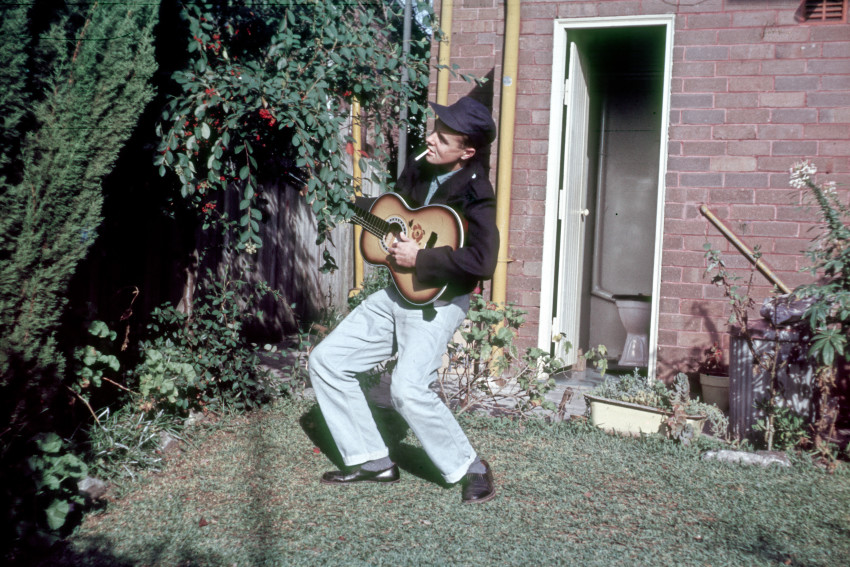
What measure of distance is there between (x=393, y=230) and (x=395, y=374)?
644 millimetres

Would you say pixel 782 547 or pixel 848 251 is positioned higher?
pixel 848 251

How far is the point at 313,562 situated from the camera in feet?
8.01

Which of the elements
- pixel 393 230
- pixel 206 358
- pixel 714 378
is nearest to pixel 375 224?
pixel 393 230

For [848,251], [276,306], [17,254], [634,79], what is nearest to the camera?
[17,254]

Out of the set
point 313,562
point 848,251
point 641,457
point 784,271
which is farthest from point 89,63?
point 784,271

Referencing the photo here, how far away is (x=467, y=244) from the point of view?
2.99 meters

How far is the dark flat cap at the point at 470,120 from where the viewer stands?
9.94ft

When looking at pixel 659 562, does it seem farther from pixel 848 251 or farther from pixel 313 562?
pixel 848 251

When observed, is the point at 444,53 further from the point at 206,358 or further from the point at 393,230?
the point at 206,358

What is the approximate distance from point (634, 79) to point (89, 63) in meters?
5.40

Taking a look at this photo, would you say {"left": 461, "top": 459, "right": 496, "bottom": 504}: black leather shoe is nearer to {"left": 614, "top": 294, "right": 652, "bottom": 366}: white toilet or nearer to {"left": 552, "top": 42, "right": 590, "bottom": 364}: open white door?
{"left": 552, "top": 42, "right": 590, "bottom": 364}: open white door

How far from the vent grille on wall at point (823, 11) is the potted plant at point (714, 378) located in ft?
7.72

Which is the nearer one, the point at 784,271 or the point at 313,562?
the point at 313,562

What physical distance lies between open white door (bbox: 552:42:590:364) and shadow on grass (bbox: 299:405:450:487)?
1.73m
